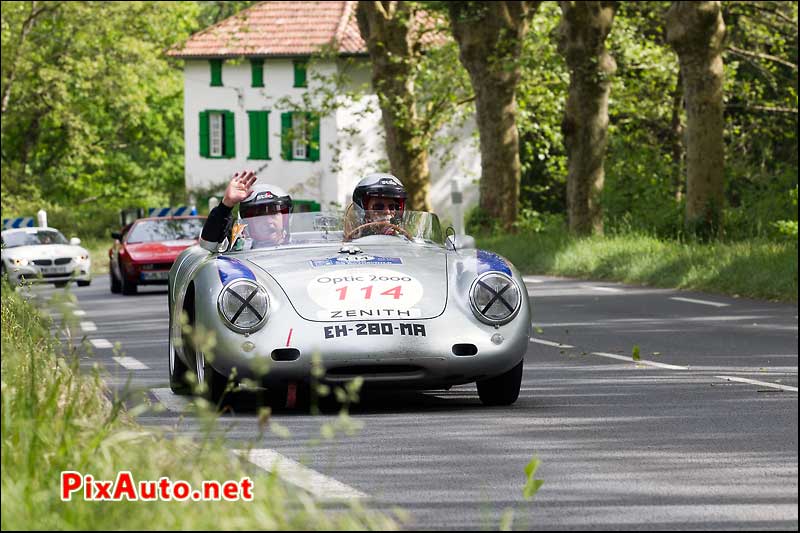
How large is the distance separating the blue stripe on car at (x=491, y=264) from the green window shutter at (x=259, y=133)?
63.7 meters

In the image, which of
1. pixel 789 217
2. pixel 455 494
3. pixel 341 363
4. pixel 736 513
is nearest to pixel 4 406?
pixel 455 494

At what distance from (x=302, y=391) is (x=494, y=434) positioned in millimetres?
2649

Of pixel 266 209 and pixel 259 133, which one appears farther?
pixel 259 133

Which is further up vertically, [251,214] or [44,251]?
[251,214]

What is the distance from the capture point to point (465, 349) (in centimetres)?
948

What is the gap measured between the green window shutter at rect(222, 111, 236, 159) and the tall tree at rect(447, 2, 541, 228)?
35.2 m

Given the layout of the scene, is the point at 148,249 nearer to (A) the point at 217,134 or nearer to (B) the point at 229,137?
(B) the point at 229,137

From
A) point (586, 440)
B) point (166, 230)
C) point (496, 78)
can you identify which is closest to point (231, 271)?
point (586, 440)

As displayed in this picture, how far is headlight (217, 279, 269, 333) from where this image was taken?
9367 mm

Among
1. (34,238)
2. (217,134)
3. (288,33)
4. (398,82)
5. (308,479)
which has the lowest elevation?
(34,238)

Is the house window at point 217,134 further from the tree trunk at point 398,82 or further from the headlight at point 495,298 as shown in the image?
the headlight at point 495,298

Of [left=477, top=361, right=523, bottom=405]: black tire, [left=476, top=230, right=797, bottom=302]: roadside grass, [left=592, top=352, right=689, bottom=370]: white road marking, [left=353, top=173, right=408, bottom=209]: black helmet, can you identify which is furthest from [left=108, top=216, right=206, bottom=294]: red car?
[left=477, top=361, right=523, bottom=405]: black tire

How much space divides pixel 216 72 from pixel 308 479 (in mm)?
69315

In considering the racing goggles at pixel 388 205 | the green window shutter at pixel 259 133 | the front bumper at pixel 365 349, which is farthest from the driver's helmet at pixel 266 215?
the green window shutter at pixel 259 133
